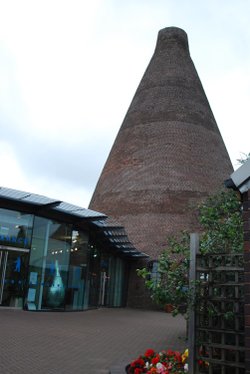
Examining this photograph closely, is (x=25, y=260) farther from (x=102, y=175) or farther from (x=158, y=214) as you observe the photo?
(x=102, y=175)

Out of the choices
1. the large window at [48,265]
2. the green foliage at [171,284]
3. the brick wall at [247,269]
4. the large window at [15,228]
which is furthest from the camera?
the large window at [48,265]

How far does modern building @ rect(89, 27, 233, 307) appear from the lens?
89.4 ft

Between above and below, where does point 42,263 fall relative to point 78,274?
above

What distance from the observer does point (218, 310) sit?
515cm

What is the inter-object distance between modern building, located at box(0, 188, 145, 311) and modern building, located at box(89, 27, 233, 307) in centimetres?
833

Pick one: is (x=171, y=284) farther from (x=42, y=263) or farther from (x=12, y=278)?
(x=42, y=263)

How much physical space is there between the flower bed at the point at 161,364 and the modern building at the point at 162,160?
19965mm

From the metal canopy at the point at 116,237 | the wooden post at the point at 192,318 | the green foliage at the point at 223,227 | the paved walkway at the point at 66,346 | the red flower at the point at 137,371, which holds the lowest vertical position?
the paved walkway at the point at 66,346

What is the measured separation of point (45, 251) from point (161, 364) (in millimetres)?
11081

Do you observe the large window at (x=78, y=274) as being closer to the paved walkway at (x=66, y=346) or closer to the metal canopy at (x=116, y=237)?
the metal canopy at (x=116, y=237)

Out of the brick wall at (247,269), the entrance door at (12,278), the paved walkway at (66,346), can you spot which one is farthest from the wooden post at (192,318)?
the entrance door at (12,278)

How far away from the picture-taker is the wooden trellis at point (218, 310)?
4.78 metres

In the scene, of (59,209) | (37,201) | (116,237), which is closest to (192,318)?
(37,201)

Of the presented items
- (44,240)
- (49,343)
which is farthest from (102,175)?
(49,343)
